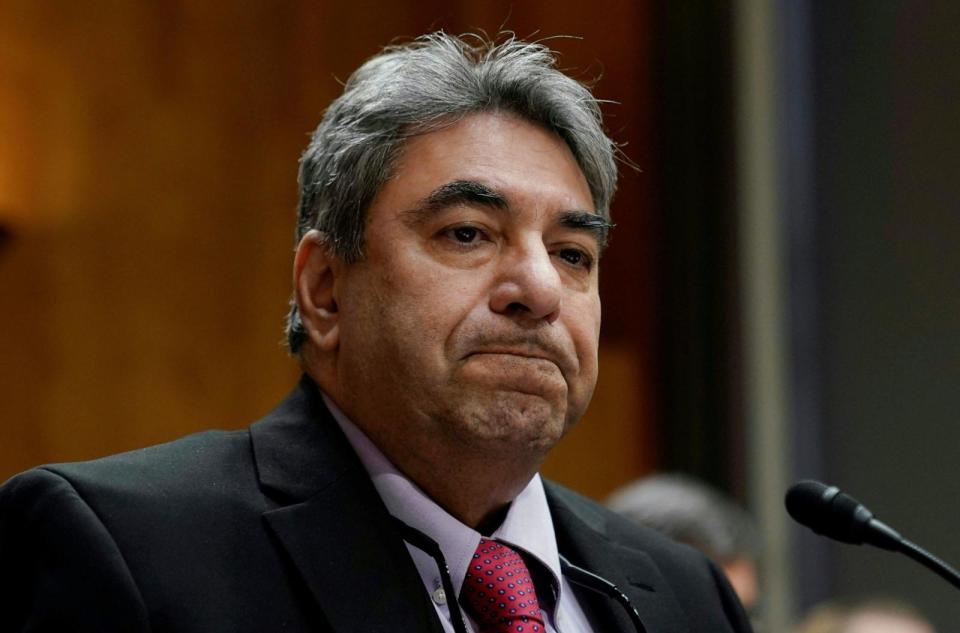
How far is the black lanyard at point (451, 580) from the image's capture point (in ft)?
5.88

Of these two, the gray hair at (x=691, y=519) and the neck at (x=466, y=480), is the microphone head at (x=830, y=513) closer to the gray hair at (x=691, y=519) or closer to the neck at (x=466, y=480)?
the neck at (x=466, y=480)

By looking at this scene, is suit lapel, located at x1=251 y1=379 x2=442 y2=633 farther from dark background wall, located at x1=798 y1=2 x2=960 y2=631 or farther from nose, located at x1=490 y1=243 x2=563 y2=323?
dark background wall, located at x1=798 y1=2 x2=960 y2=631

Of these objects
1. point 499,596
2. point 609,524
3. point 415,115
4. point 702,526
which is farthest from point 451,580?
point 702,526

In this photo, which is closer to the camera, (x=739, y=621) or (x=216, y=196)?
(x=739, y=621)

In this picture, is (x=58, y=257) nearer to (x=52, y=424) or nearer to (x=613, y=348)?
(x=52, y=424)

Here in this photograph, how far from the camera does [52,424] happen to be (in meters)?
3.78

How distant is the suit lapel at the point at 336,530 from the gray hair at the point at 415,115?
0.78 feet

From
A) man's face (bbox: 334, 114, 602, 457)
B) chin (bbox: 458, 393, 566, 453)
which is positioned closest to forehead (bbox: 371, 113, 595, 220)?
man's face (bbox: 334, 114, 602, 457)

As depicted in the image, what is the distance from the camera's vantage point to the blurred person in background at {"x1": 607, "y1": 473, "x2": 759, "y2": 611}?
372 centimetres

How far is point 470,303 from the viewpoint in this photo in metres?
1.86

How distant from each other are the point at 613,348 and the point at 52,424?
8.68ft

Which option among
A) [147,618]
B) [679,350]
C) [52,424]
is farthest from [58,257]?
[679,350]

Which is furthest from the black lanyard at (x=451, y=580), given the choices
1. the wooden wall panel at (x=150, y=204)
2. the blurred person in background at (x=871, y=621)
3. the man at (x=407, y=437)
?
the wooden wall panel at (x=150, y=204)

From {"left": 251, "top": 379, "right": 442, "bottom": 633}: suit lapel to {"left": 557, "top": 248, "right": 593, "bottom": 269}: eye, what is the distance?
46cm
